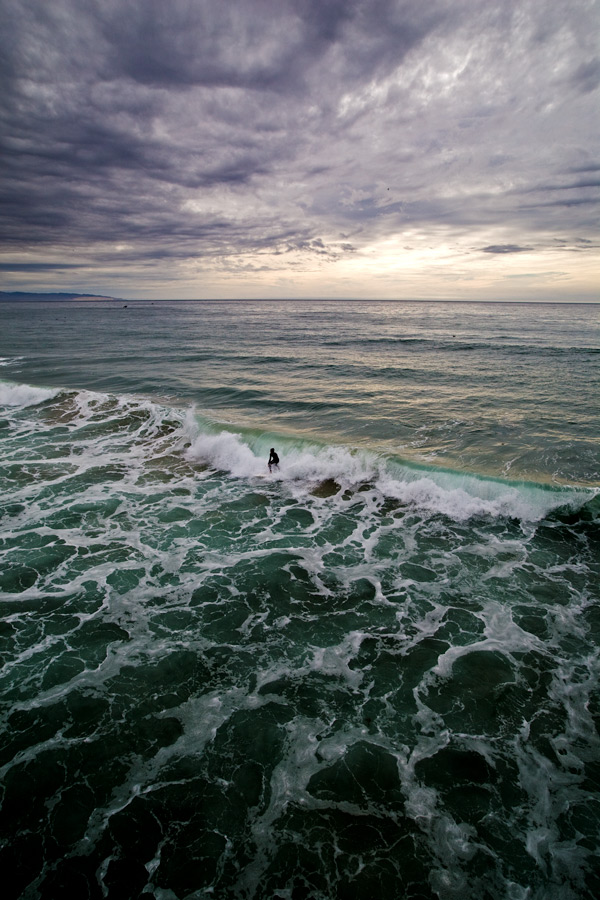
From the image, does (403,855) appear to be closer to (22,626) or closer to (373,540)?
(373,540)

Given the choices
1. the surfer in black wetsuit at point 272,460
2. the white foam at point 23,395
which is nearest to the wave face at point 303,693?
the surfer in black wetsuit at point 272,460

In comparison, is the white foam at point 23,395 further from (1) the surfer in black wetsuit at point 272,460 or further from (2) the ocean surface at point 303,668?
(1) the surfer in black wetsuit at point 272,460

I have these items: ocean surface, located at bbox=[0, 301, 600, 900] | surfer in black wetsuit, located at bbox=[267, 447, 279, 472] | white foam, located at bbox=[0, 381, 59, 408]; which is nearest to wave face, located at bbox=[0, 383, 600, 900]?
ocean surface, located at bbox=[0, 301, 600, 900]

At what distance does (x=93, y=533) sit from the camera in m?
12.9

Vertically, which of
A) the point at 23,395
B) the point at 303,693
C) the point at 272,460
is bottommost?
the point at 303,693

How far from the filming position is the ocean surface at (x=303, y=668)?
544 centimetres

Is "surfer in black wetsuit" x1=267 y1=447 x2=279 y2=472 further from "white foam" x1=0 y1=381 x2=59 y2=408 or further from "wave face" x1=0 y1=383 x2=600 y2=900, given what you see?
"white foam" x1=0 y1=381 x2=59 y2=408

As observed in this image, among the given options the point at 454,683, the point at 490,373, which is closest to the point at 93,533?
the point at 454,683

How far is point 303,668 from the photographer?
823 centimetres

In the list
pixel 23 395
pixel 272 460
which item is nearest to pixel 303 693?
pixel 272 460

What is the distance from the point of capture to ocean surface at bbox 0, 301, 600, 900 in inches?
214

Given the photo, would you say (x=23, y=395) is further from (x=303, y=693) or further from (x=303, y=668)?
(x=303, y=693)

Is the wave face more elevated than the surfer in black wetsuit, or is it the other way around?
the surfer in black wetsuit

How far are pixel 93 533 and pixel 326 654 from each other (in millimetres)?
8661
